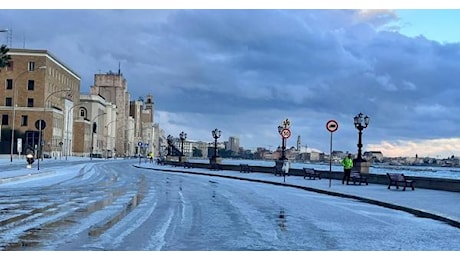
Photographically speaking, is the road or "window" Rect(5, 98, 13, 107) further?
"window" Rect(5, 98, 13, 107)

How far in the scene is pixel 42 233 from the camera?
12.3m

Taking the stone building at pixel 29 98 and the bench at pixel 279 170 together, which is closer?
the bench at pixel 279 170

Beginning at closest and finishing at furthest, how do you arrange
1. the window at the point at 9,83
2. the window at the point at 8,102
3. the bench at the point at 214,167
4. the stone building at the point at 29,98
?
the bench at the point at 214,167 → the stone building at the point at 29,98 → the window at the point at 8,102 → the window at the point at 9,83

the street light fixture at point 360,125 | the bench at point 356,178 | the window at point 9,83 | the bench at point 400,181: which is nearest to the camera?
the bench at point 400,181

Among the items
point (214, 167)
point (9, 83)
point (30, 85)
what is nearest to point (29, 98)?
point (30, 85)

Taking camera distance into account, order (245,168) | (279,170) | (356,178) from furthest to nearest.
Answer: (245,168), (279,170), (356,178)

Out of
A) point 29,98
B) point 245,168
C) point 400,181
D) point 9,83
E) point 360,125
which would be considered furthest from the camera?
point 29,98

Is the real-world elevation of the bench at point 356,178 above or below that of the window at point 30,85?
below

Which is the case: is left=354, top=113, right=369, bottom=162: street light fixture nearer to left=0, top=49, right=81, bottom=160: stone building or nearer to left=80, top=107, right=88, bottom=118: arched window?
left=0, top=49, right=81, bottom=160: stone building

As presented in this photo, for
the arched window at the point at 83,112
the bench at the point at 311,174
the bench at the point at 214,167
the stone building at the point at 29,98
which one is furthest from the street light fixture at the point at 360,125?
the arched window at the point at 83,112

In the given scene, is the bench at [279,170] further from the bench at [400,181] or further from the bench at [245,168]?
the bench at [400,181]

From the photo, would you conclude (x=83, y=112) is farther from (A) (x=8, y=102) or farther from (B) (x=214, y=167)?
(B) (x=214, y=167)

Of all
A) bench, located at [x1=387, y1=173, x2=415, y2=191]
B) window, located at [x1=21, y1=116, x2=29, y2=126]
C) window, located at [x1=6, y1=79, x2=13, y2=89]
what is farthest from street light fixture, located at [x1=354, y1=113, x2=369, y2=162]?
window, located at [x1=6, y1=79, x2=13, y2=89]
